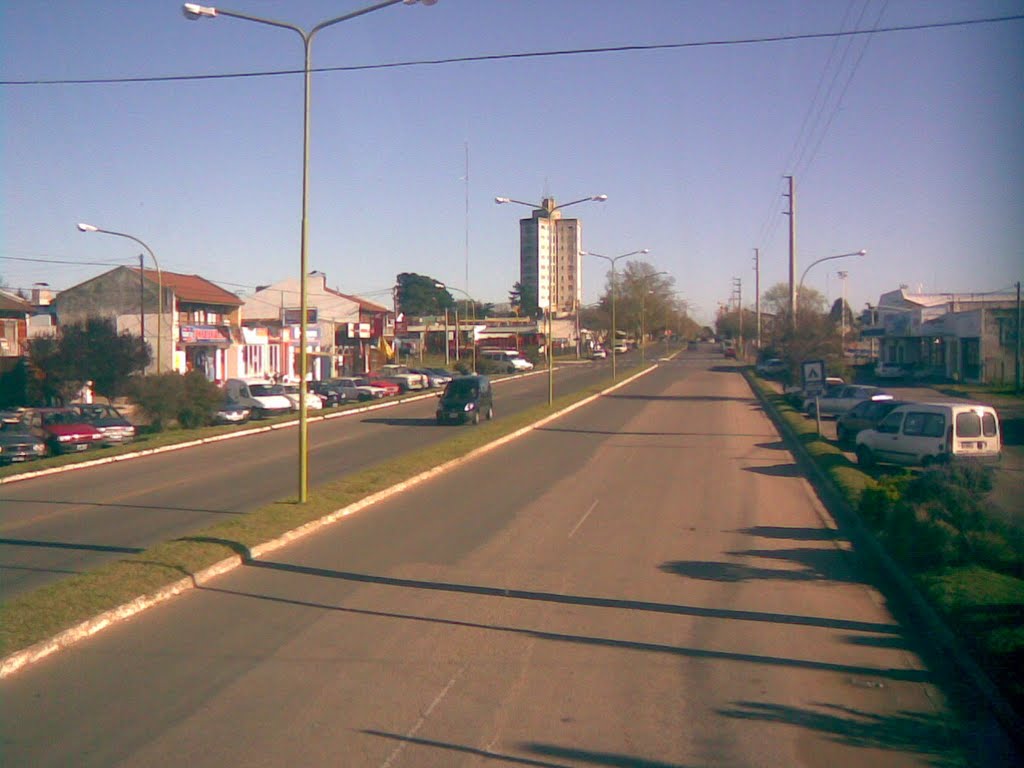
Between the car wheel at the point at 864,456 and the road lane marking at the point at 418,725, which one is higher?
the car wheel at the point at 864,456

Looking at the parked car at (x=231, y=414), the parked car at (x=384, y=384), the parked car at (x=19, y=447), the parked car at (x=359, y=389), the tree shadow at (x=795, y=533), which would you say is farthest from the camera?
the parked car at (x=384, y=384)

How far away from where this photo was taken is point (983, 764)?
624 cm

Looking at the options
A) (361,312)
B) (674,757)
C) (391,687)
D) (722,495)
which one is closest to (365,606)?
(391,687)

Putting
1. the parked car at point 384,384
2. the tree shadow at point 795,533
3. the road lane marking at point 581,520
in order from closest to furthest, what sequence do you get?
the tree shadow at point 795,533
the road lane marking at point 581,520
the parked car at point 384,384

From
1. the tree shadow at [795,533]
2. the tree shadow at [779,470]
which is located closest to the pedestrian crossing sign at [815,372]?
the tree shadow at [779,470]

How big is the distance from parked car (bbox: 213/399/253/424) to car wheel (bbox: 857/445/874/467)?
2468 cm

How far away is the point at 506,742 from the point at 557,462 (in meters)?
17.8

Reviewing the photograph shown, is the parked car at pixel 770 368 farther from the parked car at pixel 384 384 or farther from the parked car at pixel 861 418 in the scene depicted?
the parked car at pixel 861 418

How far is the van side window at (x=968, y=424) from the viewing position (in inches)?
833

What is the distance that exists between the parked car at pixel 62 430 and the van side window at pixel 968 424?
960 inches

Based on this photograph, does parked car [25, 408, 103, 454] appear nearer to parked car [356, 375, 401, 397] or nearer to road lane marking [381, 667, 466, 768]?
parked car [356, 375, 401, 397]

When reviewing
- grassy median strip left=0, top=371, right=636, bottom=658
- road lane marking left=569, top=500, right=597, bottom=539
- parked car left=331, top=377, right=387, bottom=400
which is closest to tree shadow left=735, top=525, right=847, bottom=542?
road lane marking left=569, top=500, right=597, bottom=539

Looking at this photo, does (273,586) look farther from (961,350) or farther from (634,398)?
(961,350)

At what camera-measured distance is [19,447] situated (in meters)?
27.8
